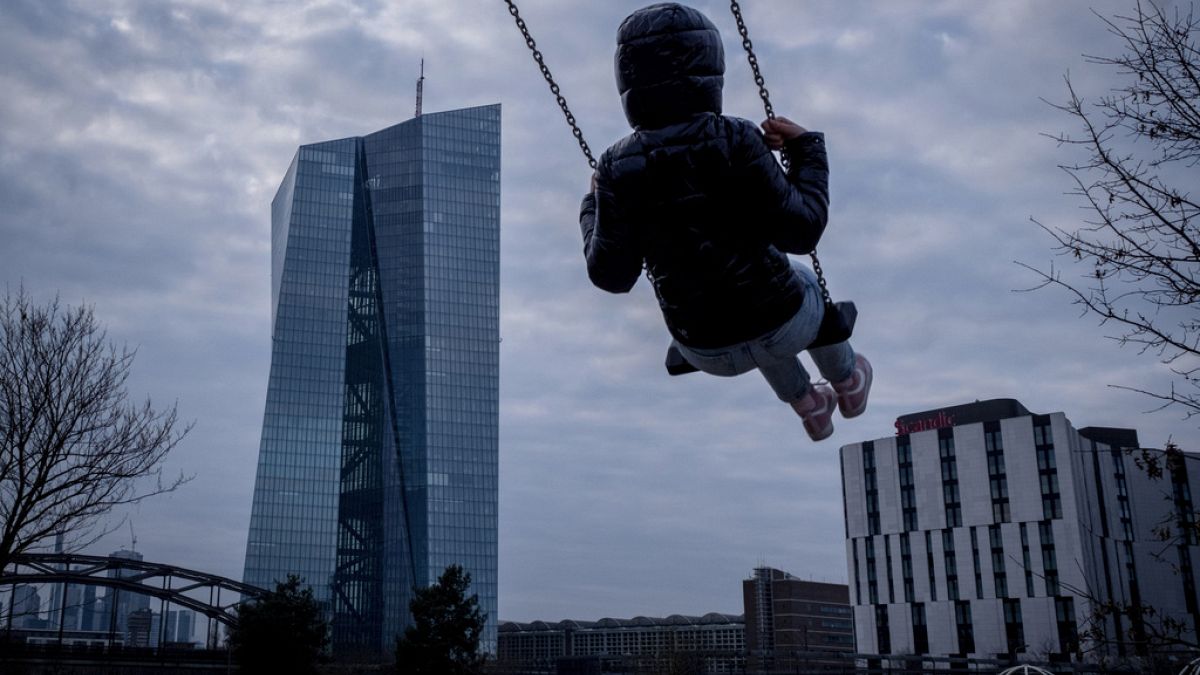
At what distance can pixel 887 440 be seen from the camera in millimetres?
89188

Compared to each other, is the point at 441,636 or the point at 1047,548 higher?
the point at 1047,548

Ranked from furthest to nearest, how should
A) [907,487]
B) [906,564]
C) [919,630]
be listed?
[907,487]
[906,564]
[919,630]

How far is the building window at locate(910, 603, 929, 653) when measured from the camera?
8325 centimetres

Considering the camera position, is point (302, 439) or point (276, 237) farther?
point (276, 237)

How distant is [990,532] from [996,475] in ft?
14.4

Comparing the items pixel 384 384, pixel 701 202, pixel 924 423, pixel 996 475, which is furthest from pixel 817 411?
pixel 384 384

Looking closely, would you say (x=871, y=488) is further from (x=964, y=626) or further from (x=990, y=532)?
(x=964, y=626)

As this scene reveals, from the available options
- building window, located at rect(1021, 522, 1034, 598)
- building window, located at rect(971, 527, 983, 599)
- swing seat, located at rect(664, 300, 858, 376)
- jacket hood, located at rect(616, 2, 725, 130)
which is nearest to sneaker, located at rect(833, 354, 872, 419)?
swing seat, located at rect(664, 300, 858, 376)

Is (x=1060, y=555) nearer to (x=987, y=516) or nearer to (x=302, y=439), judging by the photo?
(x=987, y=516)

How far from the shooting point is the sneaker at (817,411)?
5.32 meters

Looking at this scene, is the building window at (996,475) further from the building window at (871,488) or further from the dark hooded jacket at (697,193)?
the dark hooded jacket at (697,193)

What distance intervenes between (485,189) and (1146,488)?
7263 cm

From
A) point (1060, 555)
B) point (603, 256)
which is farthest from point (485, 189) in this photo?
point (603, 256)

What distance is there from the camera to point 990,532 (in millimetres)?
81625
